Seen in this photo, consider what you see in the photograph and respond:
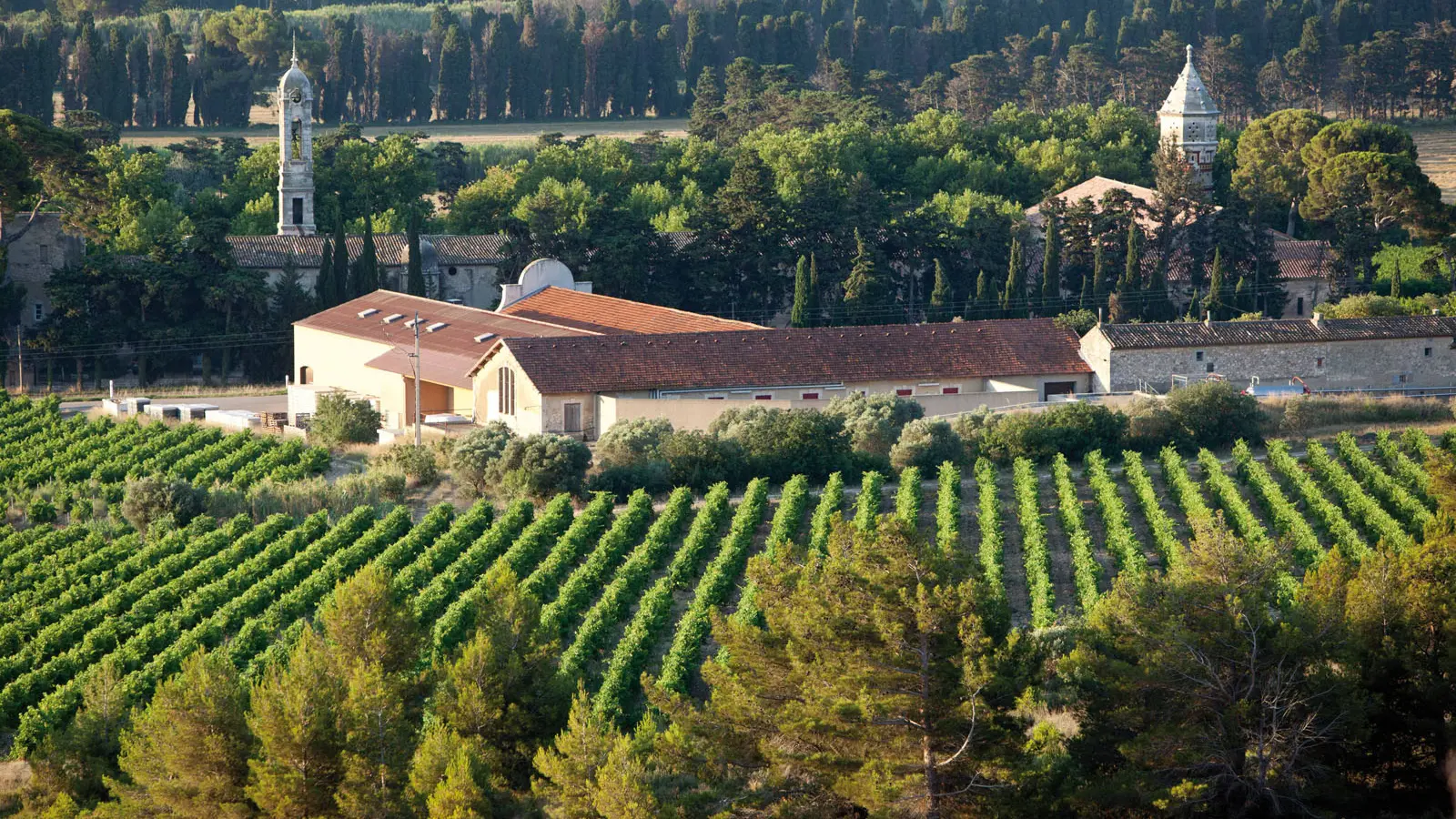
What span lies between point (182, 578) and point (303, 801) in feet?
36.6

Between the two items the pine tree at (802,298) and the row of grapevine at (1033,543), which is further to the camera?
the pine tree at (802,298)

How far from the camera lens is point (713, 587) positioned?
34.7 m

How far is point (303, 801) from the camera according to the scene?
84.2 feet

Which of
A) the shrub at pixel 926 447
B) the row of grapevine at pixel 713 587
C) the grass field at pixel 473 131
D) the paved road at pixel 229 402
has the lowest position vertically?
the row of grapevine at pixel 713 587

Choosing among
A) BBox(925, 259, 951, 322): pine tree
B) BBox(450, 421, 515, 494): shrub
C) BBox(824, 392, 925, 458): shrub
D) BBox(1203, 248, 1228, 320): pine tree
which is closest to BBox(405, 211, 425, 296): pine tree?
BBox(925, 259, 951, 322): pine tree

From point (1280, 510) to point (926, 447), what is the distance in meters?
8.06

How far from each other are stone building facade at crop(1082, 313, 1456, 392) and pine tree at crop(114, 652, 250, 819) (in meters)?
29.6

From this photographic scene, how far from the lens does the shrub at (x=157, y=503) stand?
40812 mm

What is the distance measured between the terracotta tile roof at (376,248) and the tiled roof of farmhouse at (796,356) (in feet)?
52.8

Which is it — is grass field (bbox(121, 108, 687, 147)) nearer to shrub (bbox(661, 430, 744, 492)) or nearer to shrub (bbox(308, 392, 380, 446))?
shrub (bbox(308, 392, 380, 446))

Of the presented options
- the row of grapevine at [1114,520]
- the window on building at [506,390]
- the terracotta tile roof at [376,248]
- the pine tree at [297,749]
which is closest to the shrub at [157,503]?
the window on building at [506,390]

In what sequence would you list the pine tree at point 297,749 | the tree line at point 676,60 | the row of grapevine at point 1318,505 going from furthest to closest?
the tree line at point 676,60
the row of grapevine at point 1318,505
the pine tree at point 297,749

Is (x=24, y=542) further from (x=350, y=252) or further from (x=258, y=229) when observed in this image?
(x=258, y=229)

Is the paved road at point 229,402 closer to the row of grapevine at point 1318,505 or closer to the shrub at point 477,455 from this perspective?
the shrub at point 477,455
